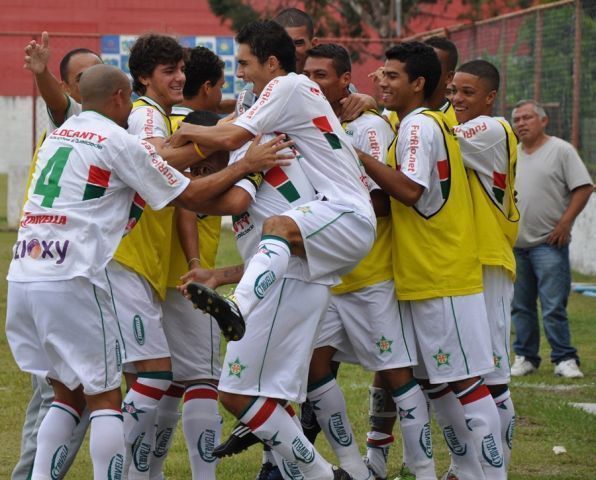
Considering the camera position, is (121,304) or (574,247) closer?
(121,304)

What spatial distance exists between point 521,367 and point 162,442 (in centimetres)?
472

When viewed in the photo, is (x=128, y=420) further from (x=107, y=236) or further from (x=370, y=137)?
(x=370, y=137)

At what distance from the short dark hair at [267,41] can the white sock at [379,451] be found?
2.21 m

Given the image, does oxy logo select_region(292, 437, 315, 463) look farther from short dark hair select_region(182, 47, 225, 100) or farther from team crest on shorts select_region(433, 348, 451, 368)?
short dark hair select_region(182, 47, 225, 100)

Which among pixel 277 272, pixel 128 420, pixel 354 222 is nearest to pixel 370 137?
pixel 354 222

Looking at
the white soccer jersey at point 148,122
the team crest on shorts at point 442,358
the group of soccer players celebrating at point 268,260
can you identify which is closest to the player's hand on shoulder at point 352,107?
the group of soccer players celebrating at point 268,260

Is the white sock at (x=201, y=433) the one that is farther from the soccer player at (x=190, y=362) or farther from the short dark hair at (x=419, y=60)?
the short dark hair at (x=419, y=60)

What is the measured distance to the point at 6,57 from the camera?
97.8ft

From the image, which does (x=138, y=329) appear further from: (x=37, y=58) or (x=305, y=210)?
(x=37, y=58)

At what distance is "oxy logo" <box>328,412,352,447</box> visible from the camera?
6184mm

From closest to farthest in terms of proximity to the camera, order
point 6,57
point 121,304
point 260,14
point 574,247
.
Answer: point 121,304, point 574,247, point 6,57, point 260,14

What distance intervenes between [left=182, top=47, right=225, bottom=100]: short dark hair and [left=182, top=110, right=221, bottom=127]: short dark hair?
437 millimetres

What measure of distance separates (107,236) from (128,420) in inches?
42.1

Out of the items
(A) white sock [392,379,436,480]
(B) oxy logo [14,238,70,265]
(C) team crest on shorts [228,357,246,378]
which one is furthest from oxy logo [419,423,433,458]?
(B) oxy logo [14,238,70,265]
